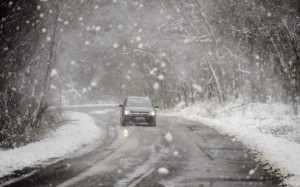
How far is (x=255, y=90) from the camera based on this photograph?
3238 cm

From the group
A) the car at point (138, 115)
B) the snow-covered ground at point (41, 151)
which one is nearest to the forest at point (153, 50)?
the snow-covered ground at point (41, 151)

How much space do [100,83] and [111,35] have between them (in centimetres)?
3021

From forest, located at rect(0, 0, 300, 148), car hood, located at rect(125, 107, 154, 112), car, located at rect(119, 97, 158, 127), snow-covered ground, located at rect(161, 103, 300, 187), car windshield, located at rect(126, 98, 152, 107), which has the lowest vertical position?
snow-covered ground, located at rect(161, 103, 300, 187)

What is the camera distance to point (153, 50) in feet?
136

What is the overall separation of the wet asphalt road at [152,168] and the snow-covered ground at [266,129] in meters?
0.48

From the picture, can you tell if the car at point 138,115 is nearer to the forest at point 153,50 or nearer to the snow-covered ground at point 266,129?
the snow-covered ground at point 266,129

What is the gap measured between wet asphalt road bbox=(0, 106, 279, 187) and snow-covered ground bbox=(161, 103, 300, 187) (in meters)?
0.48

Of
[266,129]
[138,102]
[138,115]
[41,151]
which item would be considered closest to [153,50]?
[138,102]

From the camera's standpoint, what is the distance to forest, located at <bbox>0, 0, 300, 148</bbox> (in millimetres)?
14359

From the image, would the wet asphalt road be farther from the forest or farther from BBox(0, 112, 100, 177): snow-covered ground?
the forest

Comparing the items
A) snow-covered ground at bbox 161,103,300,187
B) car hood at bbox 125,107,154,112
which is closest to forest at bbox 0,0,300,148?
snow-covered ground at bbox 161,103,300,187

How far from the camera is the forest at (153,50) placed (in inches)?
565

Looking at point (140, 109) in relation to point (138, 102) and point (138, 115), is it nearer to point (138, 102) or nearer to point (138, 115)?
point (138, 115)

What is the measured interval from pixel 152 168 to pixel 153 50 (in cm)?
3198
